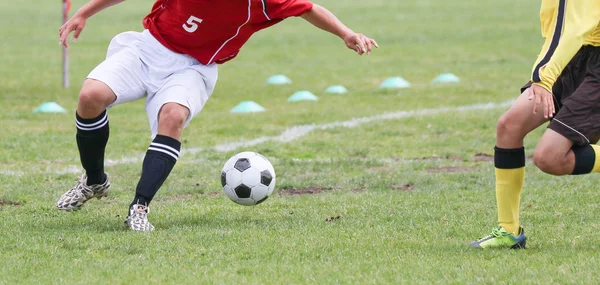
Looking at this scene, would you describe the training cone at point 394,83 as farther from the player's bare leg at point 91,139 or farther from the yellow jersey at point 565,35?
the yellow jersey at point 565,35

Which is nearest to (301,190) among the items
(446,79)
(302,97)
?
(302,97)

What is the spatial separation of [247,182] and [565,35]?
240 cm

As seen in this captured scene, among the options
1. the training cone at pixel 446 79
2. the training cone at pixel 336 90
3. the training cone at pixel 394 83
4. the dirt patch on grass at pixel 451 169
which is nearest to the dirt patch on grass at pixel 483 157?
the dirt patch on grass at pixel 451 169

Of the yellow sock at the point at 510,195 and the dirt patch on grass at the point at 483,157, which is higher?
the yellow sock at the point at 510,195

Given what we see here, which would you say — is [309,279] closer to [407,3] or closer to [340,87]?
[340,87]

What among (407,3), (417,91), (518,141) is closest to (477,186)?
(518,141)

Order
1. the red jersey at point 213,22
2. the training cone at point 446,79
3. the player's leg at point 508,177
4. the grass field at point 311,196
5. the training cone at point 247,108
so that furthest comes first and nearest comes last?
the training cone at point 446,79
the training cone at point 247,108
the red jersey at point 213,22
the player's leg at point 508,177
the grass field at point 311,196

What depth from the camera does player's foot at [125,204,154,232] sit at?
19.3 feet

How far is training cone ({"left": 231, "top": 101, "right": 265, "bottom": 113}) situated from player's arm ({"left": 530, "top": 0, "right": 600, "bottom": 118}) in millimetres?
7897

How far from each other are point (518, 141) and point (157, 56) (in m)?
2.41

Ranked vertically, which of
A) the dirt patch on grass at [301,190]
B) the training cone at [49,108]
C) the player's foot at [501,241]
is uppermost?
the player's foot at [501,241]

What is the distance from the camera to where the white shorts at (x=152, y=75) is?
20.2ft

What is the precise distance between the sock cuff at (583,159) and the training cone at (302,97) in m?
8.63

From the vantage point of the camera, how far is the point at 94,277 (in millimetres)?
4695
